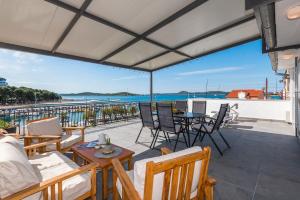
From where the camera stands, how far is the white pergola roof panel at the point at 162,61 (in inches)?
250

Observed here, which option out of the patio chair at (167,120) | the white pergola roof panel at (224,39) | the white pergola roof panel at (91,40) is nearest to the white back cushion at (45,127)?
the white pergola roof panel at (91,40)

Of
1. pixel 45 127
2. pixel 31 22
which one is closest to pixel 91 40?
pixel 31 22

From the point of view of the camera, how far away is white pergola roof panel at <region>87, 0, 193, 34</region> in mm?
3020

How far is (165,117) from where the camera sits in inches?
149

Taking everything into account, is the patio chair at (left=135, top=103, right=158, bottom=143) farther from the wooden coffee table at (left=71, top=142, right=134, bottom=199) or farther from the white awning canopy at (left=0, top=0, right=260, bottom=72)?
the white awning canopy at (left=0, top=0, right=260, bottom=72)

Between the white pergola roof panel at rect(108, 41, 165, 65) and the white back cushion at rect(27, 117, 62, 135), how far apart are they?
9.83 feet

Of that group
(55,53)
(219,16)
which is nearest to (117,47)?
(55,53)

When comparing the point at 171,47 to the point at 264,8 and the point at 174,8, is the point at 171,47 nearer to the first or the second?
the point at 174,8

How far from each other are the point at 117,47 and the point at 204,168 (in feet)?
14.3

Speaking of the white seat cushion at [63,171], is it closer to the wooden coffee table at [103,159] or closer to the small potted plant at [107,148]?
the wooden coffee table at [103,159]

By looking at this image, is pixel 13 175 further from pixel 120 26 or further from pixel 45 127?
pixel 120 26

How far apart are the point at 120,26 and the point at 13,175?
3.38 meters

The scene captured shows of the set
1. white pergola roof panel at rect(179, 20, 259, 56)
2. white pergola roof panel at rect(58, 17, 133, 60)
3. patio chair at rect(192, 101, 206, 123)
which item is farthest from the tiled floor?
white pergola roof panel at rect(179, 20, 259, 56)

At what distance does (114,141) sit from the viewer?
4.48 m
